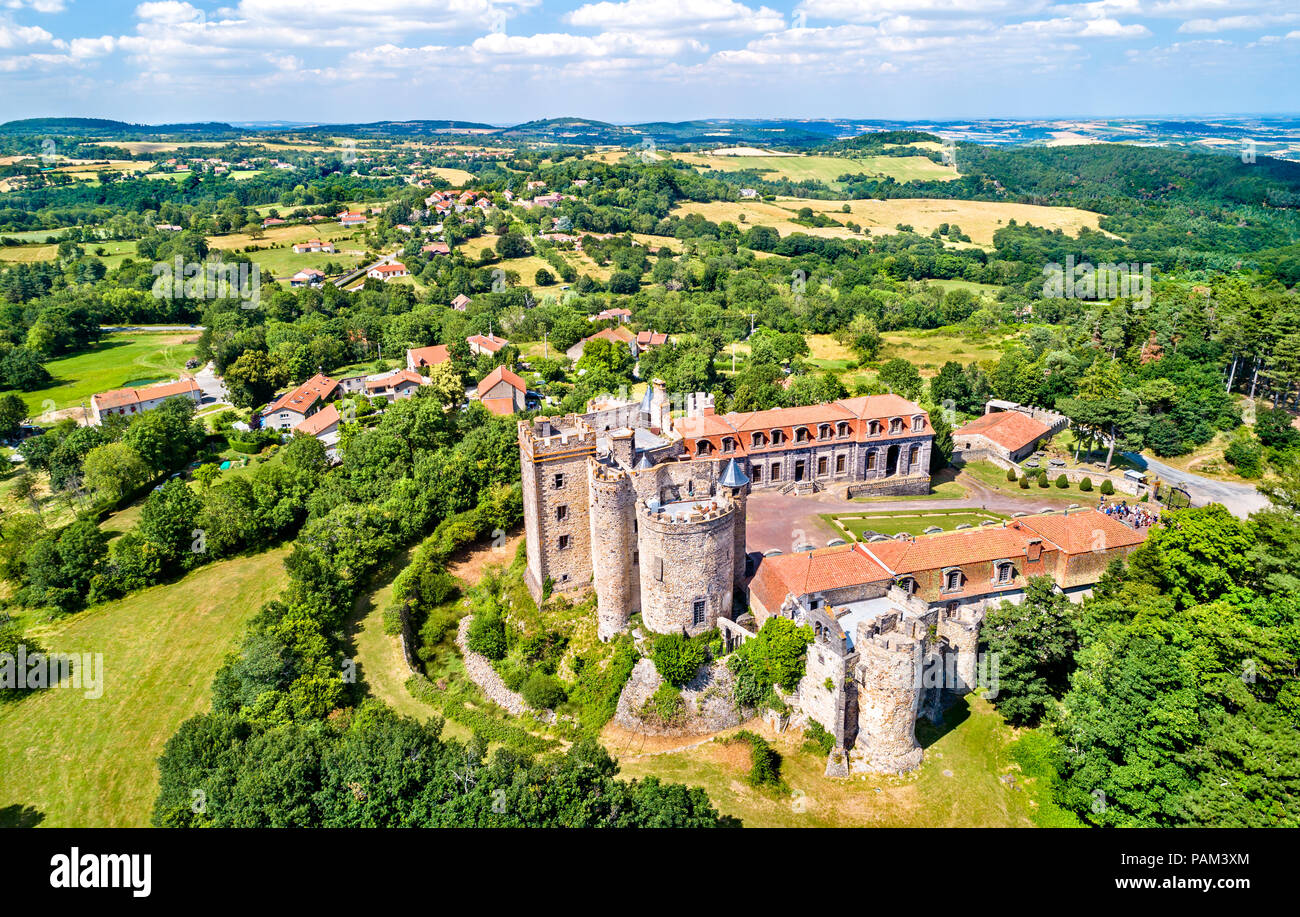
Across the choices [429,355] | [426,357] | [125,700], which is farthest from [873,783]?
[429,355]

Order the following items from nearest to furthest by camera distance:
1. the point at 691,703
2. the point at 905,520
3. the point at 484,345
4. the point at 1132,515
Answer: the point at 691,703, the point at 1132,515, the point at 905,520, the point at 484,345

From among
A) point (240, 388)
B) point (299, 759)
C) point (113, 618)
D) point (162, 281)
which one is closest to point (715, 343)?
point (240, 388)

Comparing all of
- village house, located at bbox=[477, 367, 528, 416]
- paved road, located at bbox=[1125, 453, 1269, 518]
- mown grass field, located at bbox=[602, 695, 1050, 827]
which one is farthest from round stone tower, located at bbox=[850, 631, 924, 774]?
village house, located at bbox=[477, 367, 528, 416]

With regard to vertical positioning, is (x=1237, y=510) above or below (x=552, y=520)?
below

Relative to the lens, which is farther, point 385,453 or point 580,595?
point 385,453

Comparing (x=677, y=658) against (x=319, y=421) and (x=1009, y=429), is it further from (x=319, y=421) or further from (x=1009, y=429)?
(x=319, y=421)

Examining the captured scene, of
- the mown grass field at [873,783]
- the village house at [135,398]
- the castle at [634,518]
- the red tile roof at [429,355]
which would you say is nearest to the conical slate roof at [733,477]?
the castle at [634,518]

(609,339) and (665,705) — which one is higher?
(609,339)
